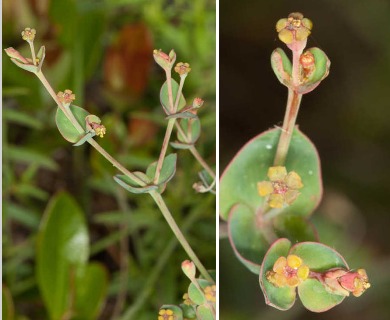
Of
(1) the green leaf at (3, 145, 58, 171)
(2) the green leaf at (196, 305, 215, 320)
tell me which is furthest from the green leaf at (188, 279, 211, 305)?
(1) the green leaf at (3, 145, 58, 171)

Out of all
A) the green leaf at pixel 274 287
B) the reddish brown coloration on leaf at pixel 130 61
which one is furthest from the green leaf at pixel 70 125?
the reddish brown coloration on leaf at pixel 130 61

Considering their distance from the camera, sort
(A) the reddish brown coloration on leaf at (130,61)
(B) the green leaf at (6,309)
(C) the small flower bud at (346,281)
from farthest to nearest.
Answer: (A) the reddish brown coloration on leaf at (130,61) < (B) the green leaf at (6,309) < (C) the small flower bud at (346,281)

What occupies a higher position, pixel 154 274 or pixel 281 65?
pixel 281 65

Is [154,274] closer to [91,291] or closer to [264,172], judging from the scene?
[91,291]

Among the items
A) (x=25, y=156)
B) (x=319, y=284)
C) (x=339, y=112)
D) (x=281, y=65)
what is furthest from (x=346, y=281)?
(x=25, y=156)

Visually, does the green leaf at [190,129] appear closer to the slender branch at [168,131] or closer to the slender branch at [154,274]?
the slender branch at [168,131]

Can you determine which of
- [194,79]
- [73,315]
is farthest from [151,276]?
[194,79]
